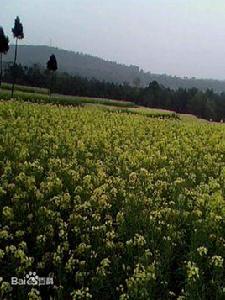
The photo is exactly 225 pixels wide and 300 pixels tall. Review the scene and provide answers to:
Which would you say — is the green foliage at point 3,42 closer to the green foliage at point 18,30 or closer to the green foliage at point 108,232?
the green foliage at point 18,30

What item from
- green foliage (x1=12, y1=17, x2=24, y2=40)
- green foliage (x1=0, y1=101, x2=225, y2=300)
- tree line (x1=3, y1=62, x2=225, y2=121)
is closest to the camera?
green foliage (x1=0, y1=101, x2=225, y2=300)

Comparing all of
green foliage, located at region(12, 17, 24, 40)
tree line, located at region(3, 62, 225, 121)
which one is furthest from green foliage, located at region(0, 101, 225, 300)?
tree line, located at region(3, 62, 225, 121)

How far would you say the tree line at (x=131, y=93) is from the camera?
344ft

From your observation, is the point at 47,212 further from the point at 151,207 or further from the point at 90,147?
the point at 90,147

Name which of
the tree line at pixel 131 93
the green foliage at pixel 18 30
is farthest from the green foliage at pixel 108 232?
the tree line at pixel 131 93

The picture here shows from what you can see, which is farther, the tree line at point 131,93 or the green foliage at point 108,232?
the tree line at point 131,93

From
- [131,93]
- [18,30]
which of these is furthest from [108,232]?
[131,93]

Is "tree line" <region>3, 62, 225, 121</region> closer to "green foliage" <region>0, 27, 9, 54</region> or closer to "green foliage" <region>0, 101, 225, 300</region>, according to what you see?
"green foliage" <region>0, 27, 9, 54</region>

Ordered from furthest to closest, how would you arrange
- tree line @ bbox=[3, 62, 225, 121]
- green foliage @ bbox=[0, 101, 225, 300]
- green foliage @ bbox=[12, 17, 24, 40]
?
tree line @ bbox=[3, 62, 225, 121] → green foliage @ bbox=[12, 17, 24, 40] → green foliage @ bbox=[0, 101, 225, 300]

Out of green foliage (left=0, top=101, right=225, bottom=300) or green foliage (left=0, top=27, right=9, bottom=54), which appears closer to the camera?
green foliage (left=0, top=101, right=225, bottom=300)

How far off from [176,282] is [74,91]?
98.0m

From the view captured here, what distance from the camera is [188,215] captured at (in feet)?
35.9

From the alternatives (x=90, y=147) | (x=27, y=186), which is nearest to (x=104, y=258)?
(x=27, y=186)

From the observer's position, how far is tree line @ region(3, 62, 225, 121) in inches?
4124
